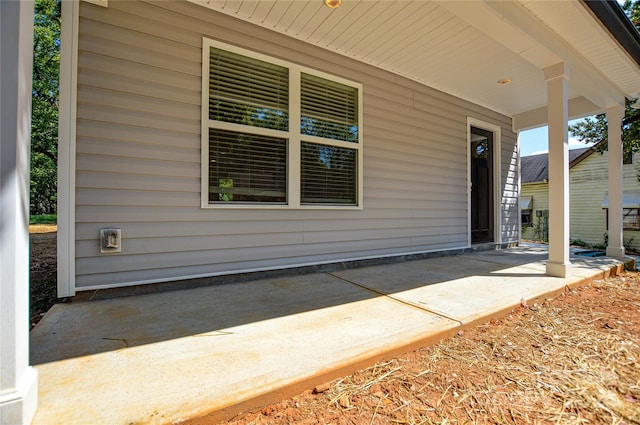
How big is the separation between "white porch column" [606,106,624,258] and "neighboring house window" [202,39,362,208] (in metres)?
4.23

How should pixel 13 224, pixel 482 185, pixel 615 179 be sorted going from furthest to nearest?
pixel 482 185 → pixel 615 179 → pixel 13 224

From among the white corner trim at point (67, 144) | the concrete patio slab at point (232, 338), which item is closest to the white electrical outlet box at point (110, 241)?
the white corner trim at point (67, 144)

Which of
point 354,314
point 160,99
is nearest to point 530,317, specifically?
point 354,314

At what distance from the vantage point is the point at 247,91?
2.96 metres

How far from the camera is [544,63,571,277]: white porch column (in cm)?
318

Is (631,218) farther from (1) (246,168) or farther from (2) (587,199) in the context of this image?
(1) (246,168)

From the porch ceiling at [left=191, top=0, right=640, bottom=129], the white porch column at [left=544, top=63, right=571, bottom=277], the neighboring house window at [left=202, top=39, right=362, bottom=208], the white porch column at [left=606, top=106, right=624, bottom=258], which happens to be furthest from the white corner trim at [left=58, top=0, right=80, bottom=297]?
the white porch column at [left=606, top=106, right=624, bottom=258]

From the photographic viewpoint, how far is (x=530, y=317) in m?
2.17

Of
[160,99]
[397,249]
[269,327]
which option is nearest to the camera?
[269,327]

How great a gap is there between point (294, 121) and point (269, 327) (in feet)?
7.40

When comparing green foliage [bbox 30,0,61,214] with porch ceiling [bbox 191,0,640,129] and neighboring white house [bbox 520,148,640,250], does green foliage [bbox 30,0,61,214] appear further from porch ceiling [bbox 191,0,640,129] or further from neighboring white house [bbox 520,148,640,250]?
neighboring white house [bbox 520,148,640,250]

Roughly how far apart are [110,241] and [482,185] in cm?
589

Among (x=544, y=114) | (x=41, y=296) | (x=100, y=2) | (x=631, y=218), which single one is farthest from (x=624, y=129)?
(x=41, y=296)

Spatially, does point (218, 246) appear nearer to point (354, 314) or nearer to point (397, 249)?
point (354, 314)
